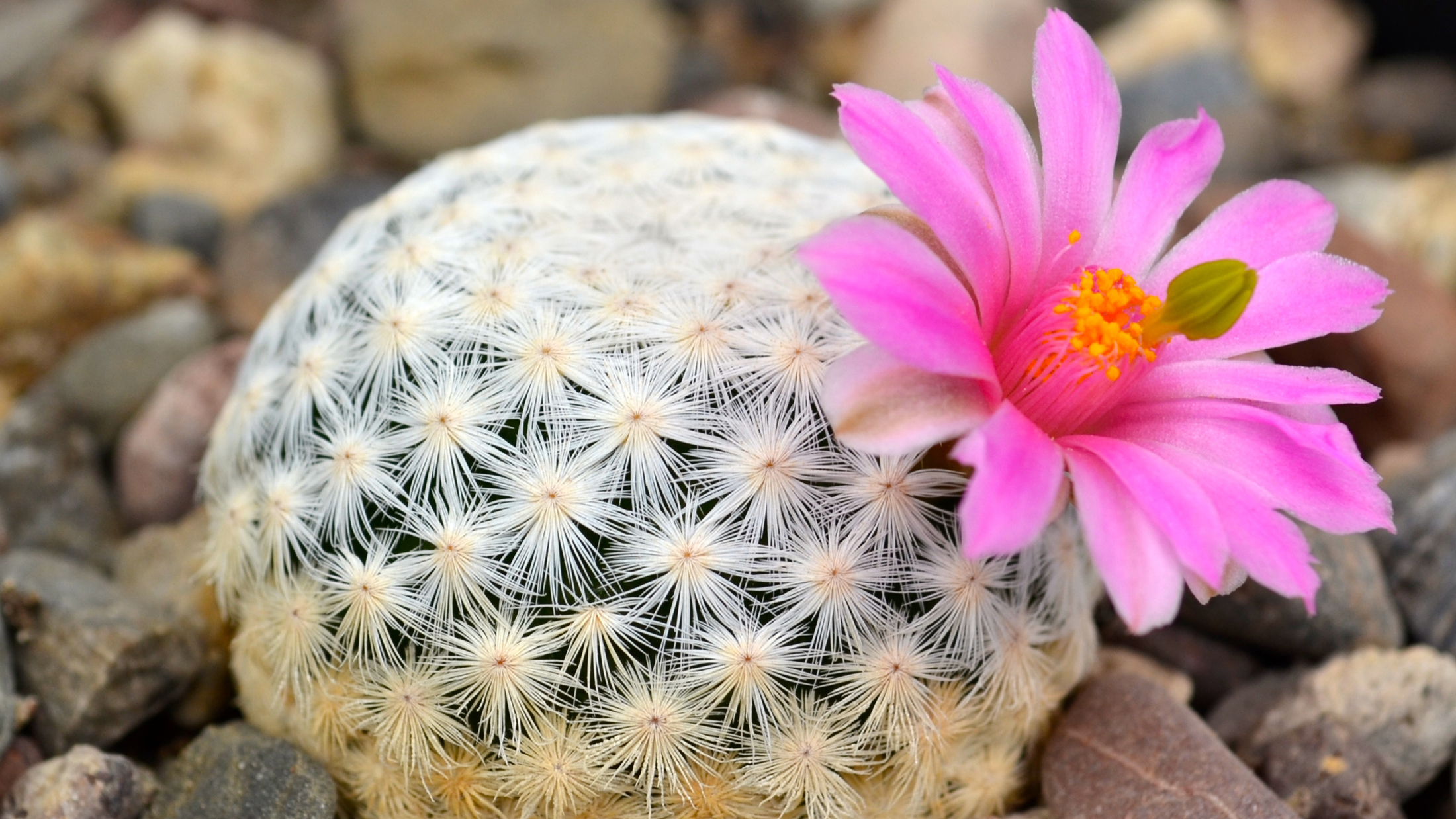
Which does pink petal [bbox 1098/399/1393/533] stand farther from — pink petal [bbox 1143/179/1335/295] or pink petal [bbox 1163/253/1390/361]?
pink petal [bbox 1143/179/1335/295]

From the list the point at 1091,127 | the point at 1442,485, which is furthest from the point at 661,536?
the point at 1442,485

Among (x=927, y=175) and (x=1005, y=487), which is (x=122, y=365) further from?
(x=1005, y=487)

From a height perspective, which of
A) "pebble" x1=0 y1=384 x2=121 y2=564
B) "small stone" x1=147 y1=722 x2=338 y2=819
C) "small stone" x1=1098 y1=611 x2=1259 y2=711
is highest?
"small stone" x1=147 y1=722 x2=338 y2=819

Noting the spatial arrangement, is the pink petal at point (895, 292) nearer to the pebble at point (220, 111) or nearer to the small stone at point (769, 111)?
the small stone at point (769, 111)

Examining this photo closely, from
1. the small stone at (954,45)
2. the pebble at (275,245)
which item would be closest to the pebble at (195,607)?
the pebble at (275,245)

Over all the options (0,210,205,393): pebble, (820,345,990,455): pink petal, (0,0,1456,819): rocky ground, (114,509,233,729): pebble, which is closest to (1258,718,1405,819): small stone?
(0,0,1456,819): rocky ground

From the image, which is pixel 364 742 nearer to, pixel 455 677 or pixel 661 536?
pixel 455 677
